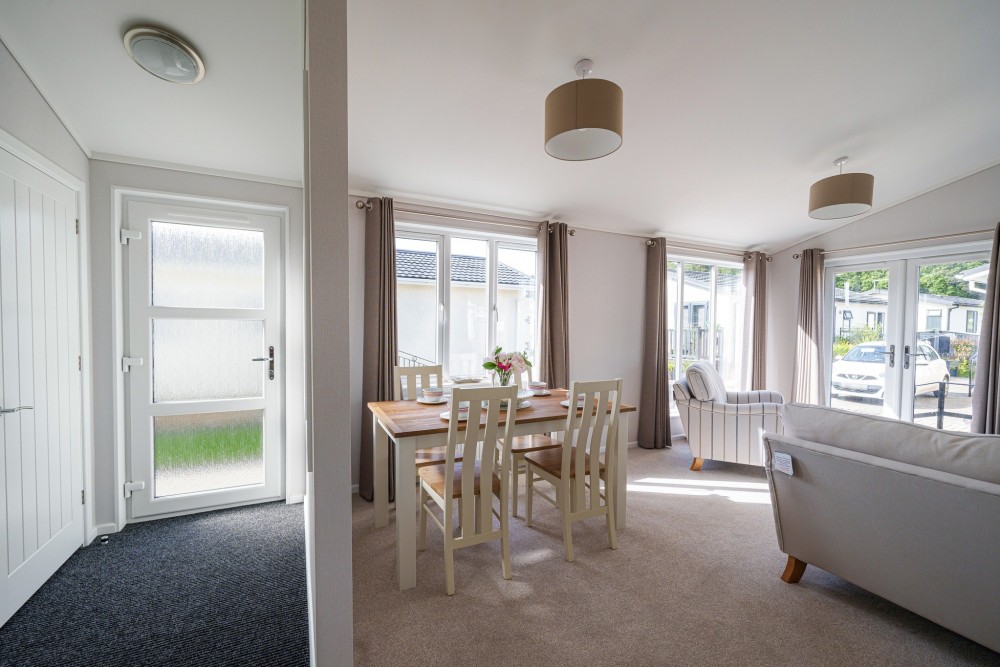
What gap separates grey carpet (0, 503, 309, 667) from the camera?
1.68 m

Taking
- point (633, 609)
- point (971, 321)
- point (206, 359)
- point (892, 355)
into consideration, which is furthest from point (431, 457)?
point (971, 321)

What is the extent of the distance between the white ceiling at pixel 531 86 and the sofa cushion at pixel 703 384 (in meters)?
1.67

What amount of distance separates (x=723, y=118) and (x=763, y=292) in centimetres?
328

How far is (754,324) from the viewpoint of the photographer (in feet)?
17.3

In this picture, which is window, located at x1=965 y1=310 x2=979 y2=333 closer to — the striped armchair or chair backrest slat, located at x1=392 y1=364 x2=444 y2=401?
the striped armchair

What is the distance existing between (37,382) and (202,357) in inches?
34.7

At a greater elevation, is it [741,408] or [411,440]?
[411,440]

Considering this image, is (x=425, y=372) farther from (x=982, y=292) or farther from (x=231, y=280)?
(x=982, y=292)

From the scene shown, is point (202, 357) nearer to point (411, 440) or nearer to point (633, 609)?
point (411, 440)

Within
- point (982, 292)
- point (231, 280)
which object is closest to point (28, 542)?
point (231, 280)

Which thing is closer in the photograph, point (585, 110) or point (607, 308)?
point (585, 110)

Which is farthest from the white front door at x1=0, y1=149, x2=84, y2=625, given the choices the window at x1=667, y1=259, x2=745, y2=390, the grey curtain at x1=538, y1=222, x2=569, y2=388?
the window at x1=667, y1=259, x2=745, y2=390

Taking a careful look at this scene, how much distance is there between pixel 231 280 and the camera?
2.91 m

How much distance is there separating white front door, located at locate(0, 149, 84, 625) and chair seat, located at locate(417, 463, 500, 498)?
5.81 feet
